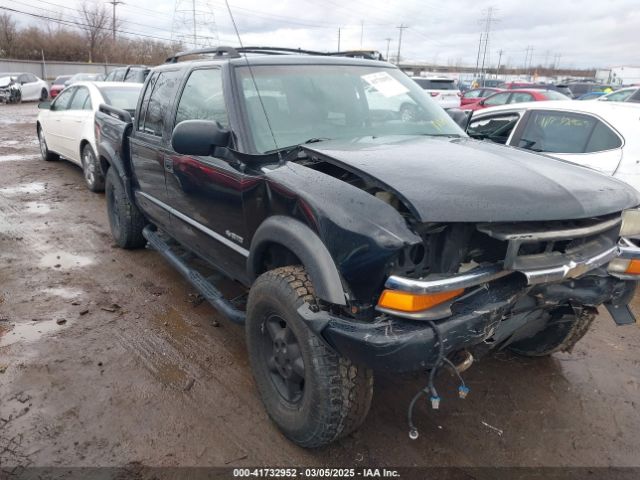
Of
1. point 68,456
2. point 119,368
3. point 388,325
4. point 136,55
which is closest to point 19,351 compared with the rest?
point 119,368

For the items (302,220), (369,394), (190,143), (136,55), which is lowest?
(369,394)

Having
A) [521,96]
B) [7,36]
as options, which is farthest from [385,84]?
[7,36]

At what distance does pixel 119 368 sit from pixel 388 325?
84.5 inches

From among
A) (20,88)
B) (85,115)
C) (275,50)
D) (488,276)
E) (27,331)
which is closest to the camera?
(488,276)

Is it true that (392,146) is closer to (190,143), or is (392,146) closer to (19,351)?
(190,143)

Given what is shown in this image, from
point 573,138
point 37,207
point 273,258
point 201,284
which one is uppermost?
point 573,138

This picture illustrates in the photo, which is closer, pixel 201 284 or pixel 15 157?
pixel 201 284

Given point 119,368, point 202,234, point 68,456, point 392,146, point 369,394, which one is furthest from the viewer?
point 202,234

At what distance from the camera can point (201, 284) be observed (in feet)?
12.1

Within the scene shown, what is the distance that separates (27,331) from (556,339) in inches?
152

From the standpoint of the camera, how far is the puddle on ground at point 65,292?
4414mm

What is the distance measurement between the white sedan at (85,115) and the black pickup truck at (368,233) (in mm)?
4740

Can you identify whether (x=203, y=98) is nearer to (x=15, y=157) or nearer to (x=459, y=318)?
(x=459, y=318)

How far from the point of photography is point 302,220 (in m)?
2.42
